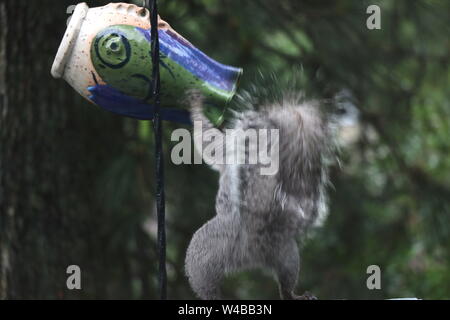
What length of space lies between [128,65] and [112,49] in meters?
0.03

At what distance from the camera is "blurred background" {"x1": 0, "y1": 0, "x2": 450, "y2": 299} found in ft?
4.24

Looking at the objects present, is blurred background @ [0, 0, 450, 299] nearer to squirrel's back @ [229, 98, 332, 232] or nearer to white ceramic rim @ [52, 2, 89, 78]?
squirrel's back @ [229, 98, 332, 232]

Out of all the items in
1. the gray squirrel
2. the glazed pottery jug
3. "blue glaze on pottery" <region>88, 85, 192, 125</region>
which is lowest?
the gray squirrel

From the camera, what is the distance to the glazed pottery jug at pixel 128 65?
749 mm

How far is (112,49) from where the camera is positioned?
743 mm

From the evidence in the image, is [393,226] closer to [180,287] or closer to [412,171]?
[412,171]

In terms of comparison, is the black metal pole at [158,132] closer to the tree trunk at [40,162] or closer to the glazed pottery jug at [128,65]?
the glazed pottery jug at [128,65]

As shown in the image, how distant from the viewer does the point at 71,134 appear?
1.39 m

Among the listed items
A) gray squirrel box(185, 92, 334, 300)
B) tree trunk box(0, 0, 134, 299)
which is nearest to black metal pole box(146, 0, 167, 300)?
gray squirrel box(185, 92, 334, 300)

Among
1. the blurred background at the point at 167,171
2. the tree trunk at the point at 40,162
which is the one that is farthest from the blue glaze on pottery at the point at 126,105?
the tree trunk at the point at 40,162

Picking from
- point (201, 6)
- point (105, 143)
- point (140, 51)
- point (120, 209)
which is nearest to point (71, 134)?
point (105, 143)

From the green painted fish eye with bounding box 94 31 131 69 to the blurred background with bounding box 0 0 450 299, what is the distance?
0.98ft

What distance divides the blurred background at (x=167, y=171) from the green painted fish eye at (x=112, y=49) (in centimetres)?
30

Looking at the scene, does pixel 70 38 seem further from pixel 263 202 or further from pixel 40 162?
pixel 40 162
